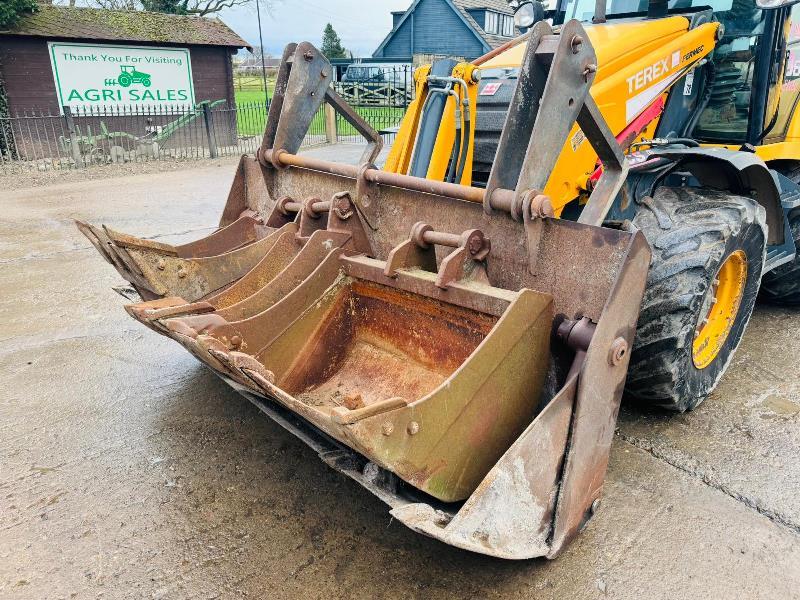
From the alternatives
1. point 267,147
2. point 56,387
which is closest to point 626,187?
point 267,147

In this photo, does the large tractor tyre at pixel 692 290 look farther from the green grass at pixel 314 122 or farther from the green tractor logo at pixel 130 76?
the green grass at pixel 314 122

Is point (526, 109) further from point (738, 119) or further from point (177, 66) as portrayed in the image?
point (177, 66)

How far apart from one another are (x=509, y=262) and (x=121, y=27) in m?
16.6

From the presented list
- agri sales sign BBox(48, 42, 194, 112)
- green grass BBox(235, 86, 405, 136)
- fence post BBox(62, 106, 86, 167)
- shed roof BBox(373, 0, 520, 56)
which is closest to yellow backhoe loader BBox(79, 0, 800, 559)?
fence post BBox(62, 106, 86, 167)

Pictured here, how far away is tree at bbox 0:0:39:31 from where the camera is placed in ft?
46.6

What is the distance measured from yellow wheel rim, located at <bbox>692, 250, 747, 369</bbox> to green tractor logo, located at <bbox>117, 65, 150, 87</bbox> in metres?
16.0

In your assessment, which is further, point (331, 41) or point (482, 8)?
point (331, 41)

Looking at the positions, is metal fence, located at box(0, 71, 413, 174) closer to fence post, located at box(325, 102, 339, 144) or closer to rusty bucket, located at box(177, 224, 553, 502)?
fence post, located at box(325, 102, 339, 144)

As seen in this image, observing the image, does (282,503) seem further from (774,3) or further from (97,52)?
(97,52)

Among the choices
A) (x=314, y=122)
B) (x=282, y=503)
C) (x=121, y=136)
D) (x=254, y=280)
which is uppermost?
(x=254, y=280)

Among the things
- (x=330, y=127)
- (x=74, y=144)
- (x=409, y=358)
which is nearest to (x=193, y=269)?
(x=409, y=358)

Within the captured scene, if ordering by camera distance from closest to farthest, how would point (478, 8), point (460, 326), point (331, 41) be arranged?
point (460, 326) → point (478, 8) → point (331, 41)

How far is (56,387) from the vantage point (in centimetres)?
394

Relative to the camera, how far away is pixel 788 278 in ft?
15.3
